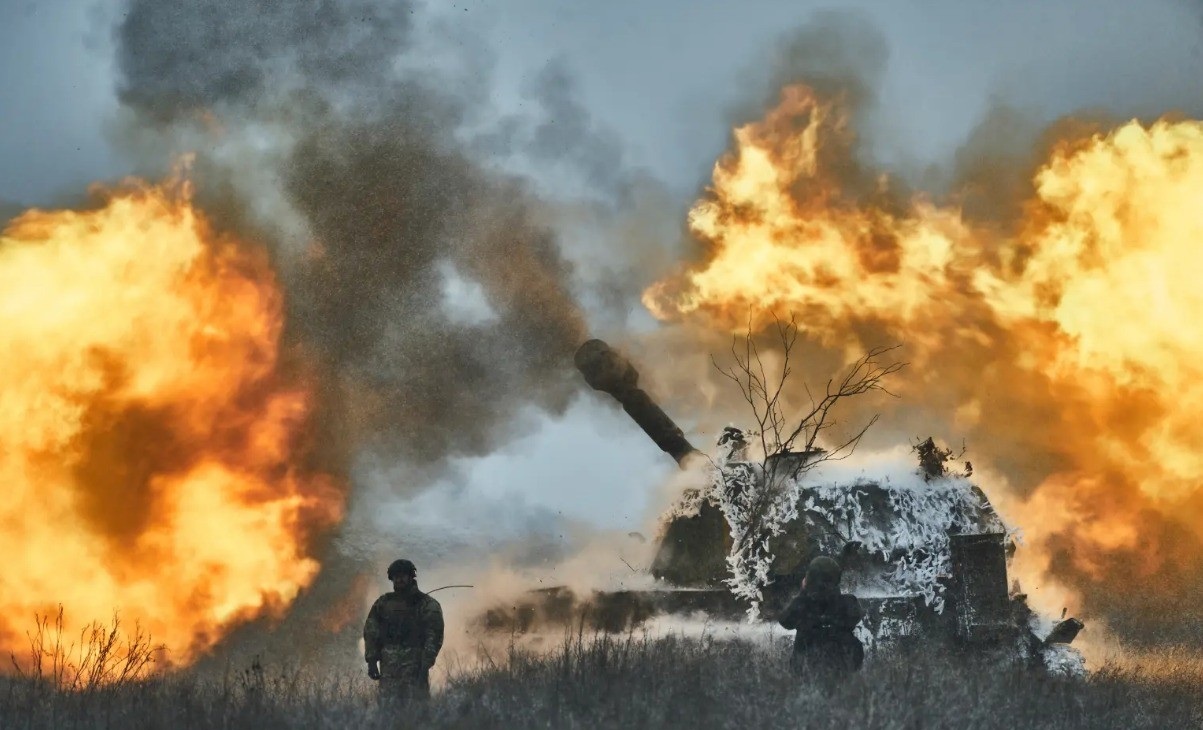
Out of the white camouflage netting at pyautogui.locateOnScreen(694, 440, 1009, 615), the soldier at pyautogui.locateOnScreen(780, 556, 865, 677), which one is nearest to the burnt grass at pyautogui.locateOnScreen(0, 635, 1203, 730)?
the soldier at pyautogui.locateOnScreen(780, 556, 865, 677)

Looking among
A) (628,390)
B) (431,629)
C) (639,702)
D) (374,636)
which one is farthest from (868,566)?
(374,636)

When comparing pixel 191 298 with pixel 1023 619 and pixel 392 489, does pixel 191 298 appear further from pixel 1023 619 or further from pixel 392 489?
pixel 1023 619

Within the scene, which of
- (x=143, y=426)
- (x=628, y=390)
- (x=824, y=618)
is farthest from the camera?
(x=628, y=390)

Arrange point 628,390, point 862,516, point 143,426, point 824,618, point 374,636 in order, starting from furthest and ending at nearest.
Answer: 1. point 628,390
2. point 143,426
3. point 862,516
4. point 824,618
5. point 374,636

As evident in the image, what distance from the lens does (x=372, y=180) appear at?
22516 millimetres

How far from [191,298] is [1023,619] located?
1305 centimetres

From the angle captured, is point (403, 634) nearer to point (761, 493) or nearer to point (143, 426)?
point (761, 493)

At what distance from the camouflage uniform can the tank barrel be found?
7.06 meters

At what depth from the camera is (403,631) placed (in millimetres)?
10648

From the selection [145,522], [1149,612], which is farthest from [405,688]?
[1149,612]

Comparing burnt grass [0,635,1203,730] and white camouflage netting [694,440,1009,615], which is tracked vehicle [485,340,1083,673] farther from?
burnt grass [0,635,1203,730]

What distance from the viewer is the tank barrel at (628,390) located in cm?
1725

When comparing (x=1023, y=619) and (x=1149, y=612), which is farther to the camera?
(x=1149, y=612)

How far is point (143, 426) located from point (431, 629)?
27.1ft
